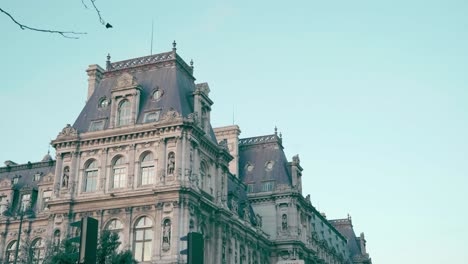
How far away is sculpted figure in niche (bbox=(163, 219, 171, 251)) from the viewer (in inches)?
1847

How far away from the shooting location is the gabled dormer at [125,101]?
53281 millimetres

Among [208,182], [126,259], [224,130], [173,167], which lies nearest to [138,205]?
[173,167]

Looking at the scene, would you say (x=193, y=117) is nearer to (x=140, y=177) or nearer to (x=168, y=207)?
(x=140, y=177)

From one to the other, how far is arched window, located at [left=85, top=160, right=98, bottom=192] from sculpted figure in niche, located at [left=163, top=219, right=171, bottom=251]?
8.13 meters

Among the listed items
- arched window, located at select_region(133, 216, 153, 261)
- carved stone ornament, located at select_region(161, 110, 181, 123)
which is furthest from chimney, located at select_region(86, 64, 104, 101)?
arched window, located at select_region(133, 216, 153, 261)

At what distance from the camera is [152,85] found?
55.6 m

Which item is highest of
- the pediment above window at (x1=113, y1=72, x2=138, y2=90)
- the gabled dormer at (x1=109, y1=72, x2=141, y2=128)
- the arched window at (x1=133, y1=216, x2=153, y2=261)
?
the pediment above window at (x1=113, y1=72, x2=138, y2=90)

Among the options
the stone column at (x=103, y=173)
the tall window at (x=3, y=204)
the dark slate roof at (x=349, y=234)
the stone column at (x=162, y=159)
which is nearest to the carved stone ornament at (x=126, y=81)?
the stone column at (x=103, y=173)

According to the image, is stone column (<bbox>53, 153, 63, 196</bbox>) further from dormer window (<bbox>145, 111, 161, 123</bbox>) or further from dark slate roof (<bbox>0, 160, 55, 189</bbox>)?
dormer window (<bbox>145, 111, 161, 123</bbox>)

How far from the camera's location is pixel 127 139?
51.9 m

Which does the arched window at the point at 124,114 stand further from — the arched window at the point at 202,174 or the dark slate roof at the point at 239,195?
the dark slate roof at the point at 239,195

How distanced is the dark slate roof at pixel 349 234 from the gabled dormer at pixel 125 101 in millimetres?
Result: 68987

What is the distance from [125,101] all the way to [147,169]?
7.14m

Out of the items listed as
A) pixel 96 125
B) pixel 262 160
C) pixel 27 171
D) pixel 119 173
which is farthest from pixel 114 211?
pixel 262 160
